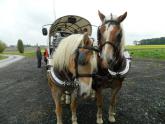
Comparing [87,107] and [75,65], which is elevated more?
[75,65]

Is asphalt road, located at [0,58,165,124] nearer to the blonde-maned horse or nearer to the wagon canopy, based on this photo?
the blonde-maned horse

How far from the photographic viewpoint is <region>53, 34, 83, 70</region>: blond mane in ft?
13.7

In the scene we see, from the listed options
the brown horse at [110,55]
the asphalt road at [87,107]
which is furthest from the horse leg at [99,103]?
the asphalt road at [87,107]

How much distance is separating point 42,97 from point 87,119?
9.92 ft

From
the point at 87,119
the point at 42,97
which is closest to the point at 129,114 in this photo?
the point at 87,119

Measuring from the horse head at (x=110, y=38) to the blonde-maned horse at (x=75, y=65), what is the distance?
0.29 metres

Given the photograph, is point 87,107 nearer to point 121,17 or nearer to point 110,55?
point 110,55

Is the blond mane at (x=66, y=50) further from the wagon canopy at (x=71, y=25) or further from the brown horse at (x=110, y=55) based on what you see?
the wagon canopy at (x=71, y=25)

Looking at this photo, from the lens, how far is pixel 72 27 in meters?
9.12

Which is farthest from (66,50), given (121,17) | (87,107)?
(87,107)

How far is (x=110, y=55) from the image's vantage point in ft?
13.9

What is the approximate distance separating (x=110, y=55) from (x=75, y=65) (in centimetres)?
65

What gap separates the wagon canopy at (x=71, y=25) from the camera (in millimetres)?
7896

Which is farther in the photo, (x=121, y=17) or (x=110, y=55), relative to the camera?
(x=121, y=17)
